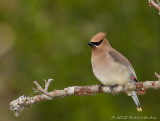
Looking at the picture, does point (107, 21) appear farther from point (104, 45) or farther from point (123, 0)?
point (104, 45)

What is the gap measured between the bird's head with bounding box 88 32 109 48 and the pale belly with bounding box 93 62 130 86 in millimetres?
266

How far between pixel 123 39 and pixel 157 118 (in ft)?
5.47

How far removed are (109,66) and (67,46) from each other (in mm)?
3477

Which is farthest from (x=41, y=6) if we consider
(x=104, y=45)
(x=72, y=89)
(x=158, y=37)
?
(x=72, y=89)

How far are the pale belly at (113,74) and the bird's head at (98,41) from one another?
0.27 metres

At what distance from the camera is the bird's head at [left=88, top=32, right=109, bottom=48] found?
622cm

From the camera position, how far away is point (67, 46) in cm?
958

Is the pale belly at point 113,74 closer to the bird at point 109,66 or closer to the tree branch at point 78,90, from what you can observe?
the bird at point 109,66

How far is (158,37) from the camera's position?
9664mm

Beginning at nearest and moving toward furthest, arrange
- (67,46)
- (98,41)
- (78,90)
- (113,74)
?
1. (78,90)
2. (113,74)
3. (98,41)
4. (67,46)

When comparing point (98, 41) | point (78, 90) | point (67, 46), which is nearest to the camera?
point (78, 90)

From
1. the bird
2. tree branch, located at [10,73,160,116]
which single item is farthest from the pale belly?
tree branch, located at [10,73,160,116]

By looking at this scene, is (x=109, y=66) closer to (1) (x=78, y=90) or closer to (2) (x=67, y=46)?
(1) (x=78, y=90)

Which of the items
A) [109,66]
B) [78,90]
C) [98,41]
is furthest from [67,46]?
[78,90]
